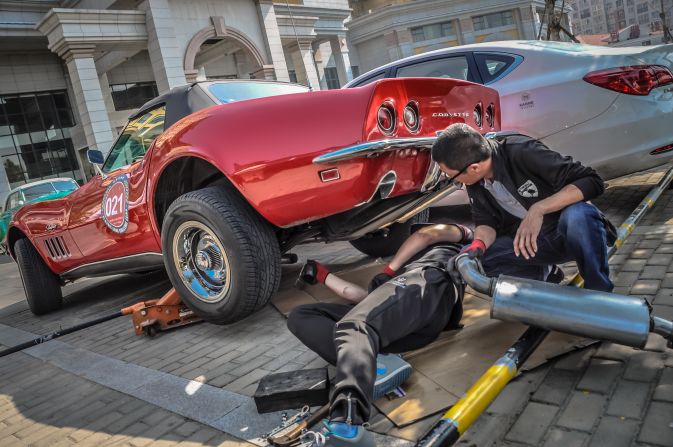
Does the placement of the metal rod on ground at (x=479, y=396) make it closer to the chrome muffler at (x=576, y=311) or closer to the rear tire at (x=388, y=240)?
the chrome muffler at (x=576, y=311)

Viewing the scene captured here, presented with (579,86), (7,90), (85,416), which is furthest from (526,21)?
(85,416)

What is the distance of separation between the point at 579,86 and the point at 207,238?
2.98m

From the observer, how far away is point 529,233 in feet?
7.72

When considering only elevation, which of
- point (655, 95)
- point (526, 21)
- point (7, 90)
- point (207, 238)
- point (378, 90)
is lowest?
point (207, 238)

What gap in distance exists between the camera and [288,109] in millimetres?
2703

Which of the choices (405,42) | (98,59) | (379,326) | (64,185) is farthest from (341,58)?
(379,326)

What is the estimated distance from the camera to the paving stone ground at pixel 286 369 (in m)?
1.69

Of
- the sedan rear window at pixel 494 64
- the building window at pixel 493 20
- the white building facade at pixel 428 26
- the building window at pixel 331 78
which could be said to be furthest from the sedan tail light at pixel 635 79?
the building window at pixel 493 20

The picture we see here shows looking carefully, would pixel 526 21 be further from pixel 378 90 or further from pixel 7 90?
pixel 378 90

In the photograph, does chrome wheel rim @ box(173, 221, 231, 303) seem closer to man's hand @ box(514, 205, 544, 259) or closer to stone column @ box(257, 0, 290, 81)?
man's hand @ box(514, 205, 544, 259)

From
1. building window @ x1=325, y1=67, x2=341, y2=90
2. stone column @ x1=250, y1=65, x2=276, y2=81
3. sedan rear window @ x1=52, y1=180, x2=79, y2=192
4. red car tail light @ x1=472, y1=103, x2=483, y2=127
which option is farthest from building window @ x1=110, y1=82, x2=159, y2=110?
red car tail light @ x1=472, y1=103, x2=483, y2=127

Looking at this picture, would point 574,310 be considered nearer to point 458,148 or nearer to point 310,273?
point 458,148

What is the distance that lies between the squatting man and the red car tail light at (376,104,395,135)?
0.38 meters

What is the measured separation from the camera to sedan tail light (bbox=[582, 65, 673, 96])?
12.3 feet
